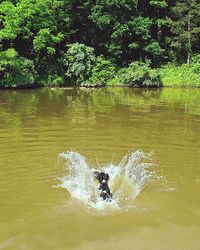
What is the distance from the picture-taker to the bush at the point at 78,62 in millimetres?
34844

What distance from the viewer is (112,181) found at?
1020 centimetres

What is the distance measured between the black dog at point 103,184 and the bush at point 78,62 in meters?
26.7

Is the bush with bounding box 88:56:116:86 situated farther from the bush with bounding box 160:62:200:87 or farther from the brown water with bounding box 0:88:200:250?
the brown water with bounding box 0:88:200:250

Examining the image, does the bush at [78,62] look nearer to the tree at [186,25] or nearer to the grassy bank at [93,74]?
the grassy bank at [93,74]

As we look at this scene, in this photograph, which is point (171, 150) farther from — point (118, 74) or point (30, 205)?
point (118, 74)

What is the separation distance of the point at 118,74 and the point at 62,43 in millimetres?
6404

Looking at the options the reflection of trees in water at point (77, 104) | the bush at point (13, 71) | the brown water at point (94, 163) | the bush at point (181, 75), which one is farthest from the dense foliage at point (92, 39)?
the brown water at point (94, 163)

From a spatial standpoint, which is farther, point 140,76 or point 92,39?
point 92,39

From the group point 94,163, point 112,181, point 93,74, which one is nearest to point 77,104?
point 93,74

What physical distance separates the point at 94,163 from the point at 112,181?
154cm

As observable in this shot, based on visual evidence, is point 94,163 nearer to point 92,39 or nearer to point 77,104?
point 77,104

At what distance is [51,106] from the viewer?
73.7ft

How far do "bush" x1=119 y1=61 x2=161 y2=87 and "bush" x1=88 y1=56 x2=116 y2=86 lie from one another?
147cm

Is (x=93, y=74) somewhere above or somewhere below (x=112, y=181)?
above
